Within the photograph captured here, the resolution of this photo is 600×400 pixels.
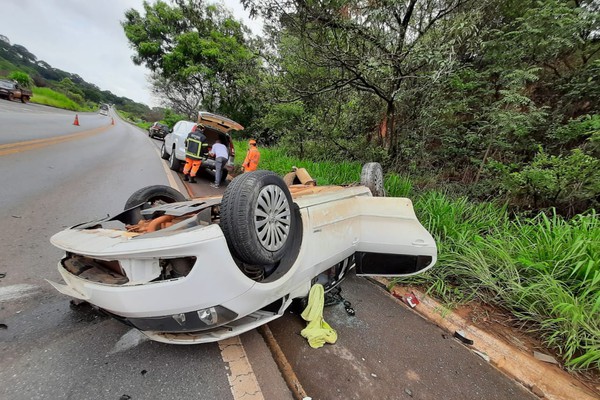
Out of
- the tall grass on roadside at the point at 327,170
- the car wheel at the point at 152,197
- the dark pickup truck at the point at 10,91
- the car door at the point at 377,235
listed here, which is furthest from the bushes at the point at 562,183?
the dark pickup truck at the point at 10,91

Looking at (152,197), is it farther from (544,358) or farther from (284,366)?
(544,358)

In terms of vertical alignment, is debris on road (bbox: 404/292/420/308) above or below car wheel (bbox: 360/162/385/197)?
below

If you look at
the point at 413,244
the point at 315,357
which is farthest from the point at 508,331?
the point at 315,357

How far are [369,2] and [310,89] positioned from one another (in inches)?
85.1

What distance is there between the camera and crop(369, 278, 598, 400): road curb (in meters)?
1.86

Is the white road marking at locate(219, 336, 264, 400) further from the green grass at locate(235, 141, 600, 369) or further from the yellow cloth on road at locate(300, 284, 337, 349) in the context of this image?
the green grass at locate(235, 141, 600, 369)

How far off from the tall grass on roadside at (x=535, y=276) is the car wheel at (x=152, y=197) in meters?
2.89

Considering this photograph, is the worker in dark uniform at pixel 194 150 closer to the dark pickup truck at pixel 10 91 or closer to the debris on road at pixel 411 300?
the debris on road at pixel 411 300

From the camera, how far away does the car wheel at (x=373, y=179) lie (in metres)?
3.50

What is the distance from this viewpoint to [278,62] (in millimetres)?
7031

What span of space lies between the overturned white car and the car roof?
14.1 ft

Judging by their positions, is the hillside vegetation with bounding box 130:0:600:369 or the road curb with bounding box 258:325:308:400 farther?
the hillside vegetation with bounding box 130:0:600:369

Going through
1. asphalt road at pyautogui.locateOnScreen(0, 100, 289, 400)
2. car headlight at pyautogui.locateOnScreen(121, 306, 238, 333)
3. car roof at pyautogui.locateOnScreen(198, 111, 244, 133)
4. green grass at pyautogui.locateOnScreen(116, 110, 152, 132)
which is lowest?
green grass at pyautogui.locateOnScreen(116, 110, 152, 132)

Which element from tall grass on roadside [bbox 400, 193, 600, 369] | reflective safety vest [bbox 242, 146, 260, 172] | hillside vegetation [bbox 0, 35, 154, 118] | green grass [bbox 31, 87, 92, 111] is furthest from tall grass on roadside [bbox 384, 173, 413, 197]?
green grass [bbox 31, 87, 92, 111]
